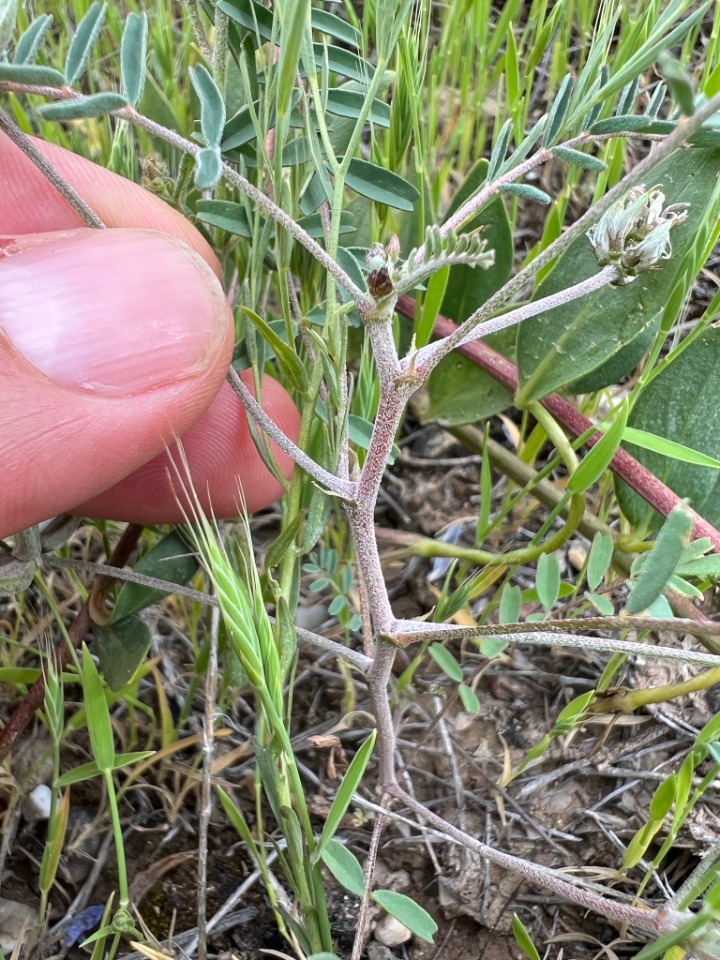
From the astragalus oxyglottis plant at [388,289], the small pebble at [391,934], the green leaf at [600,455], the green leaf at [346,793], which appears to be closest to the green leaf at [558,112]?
the astragalus oxyglottis plant at [388,289]

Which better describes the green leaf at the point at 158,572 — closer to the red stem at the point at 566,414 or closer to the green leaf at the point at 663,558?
the red stem at the point at 566,414

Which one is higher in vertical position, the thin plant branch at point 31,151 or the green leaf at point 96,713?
the thin plant branch at point 31,151

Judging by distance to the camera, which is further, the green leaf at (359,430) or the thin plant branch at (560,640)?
the green leaf at (359,430)

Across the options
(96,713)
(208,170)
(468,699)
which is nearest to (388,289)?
(208,170)

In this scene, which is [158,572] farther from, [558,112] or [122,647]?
[558,112]

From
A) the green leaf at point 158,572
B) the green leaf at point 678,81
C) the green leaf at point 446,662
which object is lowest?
the green leaf at point 446,662

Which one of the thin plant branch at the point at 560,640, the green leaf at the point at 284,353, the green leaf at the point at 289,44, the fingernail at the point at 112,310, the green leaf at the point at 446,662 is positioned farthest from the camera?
the green leaf at the point at 446,662

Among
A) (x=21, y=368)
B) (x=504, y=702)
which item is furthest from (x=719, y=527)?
(x=21, y=368)

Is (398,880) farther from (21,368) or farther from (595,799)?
(21,368)
